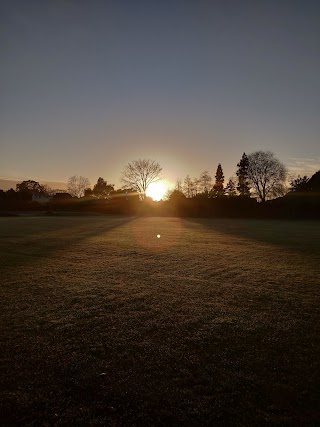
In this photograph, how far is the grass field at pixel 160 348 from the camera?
257 cm

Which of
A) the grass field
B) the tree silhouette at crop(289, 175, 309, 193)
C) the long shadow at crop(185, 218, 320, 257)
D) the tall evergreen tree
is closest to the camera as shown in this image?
the grass field

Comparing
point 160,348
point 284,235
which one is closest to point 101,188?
point 284,235

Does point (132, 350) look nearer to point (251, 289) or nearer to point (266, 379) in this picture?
point (266, 379)

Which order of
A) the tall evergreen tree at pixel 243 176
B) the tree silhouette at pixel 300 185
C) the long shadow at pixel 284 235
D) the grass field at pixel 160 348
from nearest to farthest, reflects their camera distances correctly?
the grass field at pixel 160 348 → the long shadow at pixel 284 235 → the tree silhouette at pixel 300 185 → the tall evergreen tree at pixel 243 176

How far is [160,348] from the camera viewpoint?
3.56 m

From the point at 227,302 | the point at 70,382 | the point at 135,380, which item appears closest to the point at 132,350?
the point at 135,380

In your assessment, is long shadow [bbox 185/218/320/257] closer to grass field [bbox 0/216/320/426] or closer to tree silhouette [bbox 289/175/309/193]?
grass field [bbox 0/216/320/426]

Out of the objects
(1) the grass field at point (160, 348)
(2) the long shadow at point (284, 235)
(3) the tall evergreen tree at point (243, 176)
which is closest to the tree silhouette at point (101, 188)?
(3) the tall evergreen tree at point (243, 176)

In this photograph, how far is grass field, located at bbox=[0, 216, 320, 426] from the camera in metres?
2.57

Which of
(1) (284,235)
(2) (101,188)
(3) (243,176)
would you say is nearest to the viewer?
(1) (284,235)

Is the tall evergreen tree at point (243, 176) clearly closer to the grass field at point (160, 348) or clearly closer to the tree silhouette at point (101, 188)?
the tree silhouette at point (101, 188)

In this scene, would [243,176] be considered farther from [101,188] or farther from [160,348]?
[160,348]

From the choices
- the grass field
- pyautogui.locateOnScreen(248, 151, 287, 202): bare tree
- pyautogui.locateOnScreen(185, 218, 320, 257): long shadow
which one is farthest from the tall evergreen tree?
the grass field

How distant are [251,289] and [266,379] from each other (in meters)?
3.11
